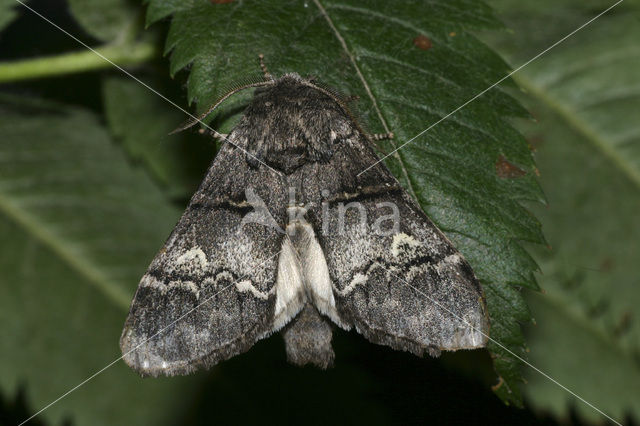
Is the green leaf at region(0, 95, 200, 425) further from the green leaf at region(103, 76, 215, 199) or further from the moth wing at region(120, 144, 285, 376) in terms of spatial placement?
the moth wing at region(120, 144, 285, 376)

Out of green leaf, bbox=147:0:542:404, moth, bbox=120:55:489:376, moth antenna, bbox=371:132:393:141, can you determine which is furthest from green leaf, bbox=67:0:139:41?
moth antenna, bbox=371:132:393:141

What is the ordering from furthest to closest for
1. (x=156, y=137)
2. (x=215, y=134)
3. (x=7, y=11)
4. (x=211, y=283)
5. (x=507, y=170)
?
(x=156, y=137) → (x=7, y=11) → (x=215, y=134) → (x=211, y=283) → (x=507, y=170)

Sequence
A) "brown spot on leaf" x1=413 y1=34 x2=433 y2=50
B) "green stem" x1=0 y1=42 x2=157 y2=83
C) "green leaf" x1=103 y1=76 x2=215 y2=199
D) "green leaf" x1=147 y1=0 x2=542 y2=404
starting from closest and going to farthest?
"green leaf" x1=147 y1=0 x2=542 y2=404, "brown spot on leaf" x1=413 y1=34 x2=433 y2=50, "green stem" x1=0 y1=42 x2=157 y2=83, "green leaf" x1=103 y1=76 x2=215 y2=199

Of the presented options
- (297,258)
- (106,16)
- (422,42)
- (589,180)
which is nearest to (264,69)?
(422,42)

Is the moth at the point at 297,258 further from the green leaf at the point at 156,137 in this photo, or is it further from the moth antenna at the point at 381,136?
the green leaf at the point at 156,137

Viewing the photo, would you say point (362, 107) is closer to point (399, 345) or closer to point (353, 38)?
point (353, 38)

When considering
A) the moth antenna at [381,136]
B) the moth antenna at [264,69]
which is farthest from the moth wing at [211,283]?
the moth antenna at [381,136]

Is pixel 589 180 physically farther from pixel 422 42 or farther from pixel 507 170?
pixel 422 42

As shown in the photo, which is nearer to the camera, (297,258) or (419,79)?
(419,79)
